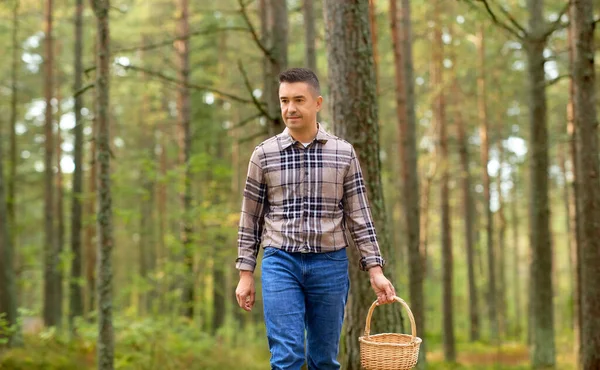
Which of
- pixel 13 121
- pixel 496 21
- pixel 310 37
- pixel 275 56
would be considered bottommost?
pixel 275 56

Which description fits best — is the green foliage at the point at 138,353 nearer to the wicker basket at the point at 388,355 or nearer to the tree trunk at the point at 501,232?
the wicker basket at the point at 388,355

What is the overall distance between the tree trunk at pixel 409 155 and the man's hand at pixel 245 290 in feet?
26.9

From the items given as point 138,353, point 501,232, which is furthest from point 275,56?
point 501,232

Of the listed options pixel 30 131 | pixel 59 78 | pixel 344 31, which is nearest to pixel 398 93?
pixel 344 31

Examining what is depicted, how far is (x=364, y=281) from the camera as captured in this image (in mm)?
6254

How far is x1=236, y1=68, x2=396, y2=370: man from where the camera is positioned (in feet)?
12.7

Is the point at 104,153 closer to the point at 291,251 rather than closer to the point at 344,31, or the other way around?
Answer: the point at 344,31

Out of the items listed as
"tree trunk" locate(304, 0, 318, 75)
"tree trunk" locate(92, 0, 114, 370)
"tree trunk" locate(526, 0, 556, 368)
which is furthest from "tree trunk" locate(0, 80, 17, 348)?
"tree trunk" locate(526, 0, 556, 368)

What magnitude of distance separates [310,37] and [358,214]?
7737 millimetres

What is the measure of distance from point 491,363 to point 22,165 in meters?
19.6

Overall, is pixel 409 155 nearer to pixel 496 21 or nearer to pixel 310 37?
Result: pixel 310 37

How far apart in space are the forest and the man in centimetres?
204

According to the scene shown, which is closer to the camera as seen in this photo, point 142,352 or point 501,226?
point 142,352

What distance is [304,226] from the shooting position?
3887 millimetres
